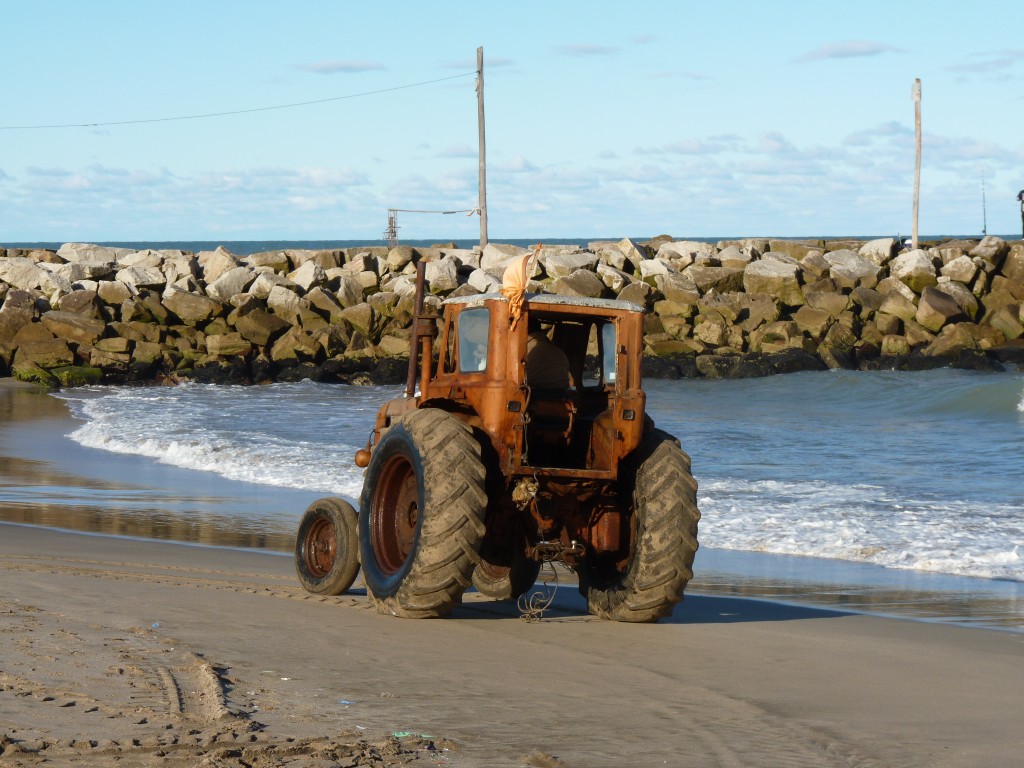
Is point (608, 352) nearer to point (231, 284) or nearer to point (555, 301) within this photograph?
point (555, 301)

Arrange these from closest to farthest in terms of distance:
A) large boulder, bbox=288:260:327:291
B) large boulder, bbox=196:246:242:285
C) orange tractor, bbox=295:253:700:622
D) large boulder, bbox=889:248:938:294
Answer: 1. orange tractor, bbox=295:253:700:622
2. large boulder, bbox=288:260:327:291
3. large boulder, bbox=889:248:938:294
4. large boulder, bbox=196:246:242:285

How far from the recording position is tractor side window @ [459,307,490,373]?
7.68 metres

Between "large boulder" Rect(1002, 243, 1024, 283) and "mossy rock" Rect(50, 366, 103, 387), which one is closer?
"mossy rock" Rect(50, 366, 103, 387)

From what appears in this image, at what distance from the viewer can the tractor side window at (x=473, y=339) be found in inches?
302

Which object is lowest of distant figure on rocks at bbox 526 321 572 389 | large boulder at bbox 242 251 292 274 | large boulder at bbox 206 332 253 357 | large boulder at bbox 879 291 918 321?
large boulder at bbox 206 332 253 357

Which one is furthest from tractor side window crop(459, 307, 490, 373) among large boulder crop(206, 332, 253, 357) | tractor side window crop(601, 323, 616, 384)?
large boulder crop(206, 332, 253, 357)

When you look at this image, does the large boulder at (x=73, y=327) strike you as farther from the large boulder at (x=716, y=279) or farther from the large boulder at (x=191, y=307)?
the large boulder at (x=716, y=279)

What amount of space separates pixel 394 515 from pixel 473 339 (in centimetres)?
120

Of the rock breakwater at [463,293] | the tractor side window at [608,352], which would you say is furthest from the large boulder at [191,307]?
the tractor side window at [608,352]

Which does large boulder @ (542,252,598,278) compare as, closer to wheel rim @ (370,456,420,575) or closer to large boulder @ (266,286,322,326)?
large boulder @ (266,286,322,326)

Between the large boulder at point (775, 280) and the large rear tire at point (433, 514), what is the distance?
85.0ft

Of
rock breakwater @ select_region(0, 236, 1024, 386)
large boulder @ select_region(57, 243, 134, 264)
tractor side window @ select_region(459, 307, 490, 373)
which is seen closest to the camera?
tractor side window @ select_region(459, 307, 490, 373)

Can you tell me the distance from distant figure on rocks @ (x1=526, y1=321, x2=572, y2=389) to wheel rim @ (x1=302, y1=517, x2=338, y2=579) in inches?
69.7

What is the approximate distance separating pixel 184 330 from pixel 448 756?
27.5 metres
